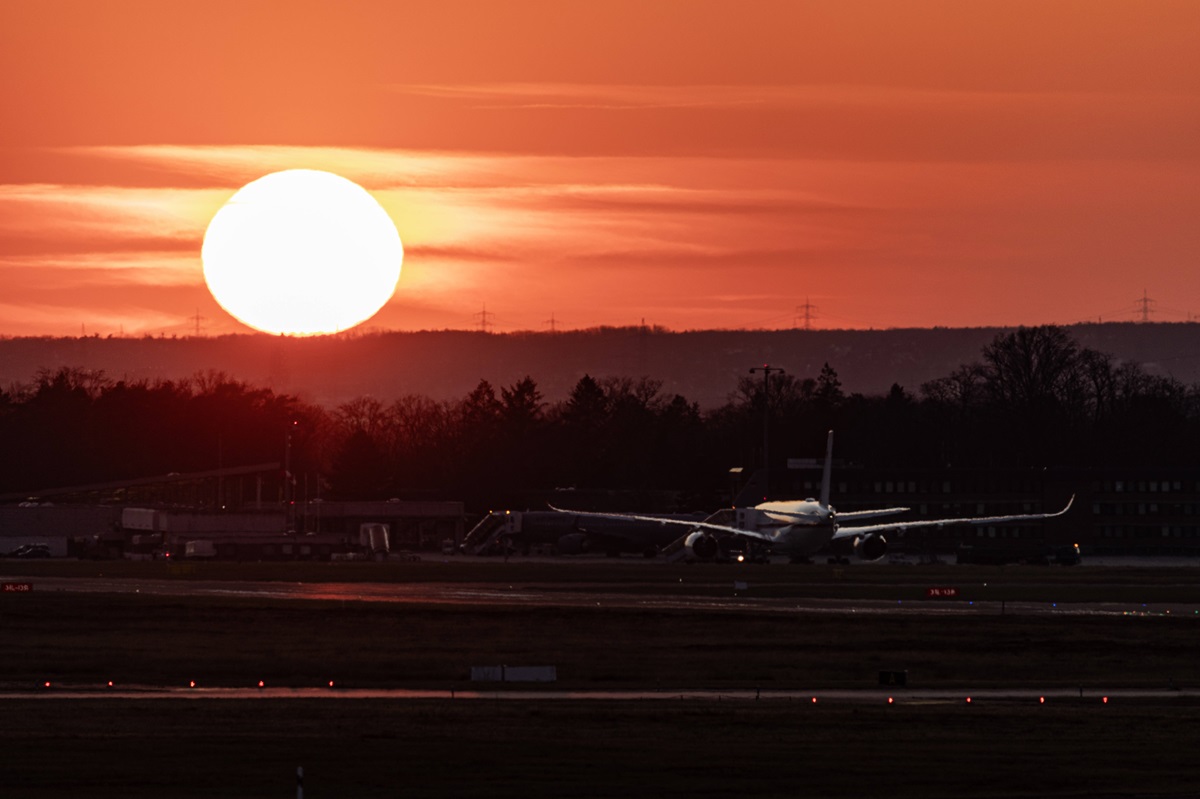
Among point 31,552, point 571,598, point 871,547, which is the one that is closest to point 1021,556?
point 871,547

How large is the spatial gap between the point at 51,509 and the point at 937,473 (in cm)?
9274

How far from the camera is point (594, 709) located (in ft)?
153

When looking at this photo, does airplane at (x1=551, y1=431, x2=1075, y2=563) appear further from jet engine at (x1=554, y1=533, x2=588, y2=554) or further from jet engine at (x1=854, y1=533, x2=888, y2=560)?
jet engine at (x1=554, y1=533, x2=588, y2=554)

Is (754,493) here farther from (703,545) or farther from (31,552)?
(31,552)

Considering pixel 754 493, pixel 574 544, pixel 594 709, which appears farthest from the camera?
pixel 754 493

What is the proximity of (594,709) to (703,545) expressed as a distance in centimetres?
9668

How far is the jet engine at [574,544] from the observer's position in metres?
171

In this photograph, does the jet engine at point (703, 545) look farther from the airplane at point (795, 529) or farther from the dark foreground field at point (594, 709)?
the dark foreground field at point (594, 709)

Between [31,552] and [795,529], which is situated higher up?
[795,529]

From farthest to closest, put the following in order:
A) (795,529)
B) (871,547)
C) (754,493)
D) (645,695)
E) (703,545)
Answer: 1. (754,493)
2. (703,545)
3. (871,547)
4. (795,529)
5. (645,695)

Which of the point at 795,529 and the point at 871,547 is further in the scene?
the point at 871,547

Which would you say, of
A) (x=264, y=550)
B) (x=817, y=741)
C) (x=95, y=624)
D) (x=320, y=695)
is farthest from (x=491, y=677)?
(x=264, y=550)

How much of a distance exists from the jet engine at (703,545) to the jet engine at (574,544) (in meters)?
28.7

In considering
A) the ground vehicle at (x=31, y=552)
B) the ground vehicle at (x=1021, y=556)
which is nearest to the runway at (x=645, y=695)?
the ground vehicle at (x=1021, y=556)
